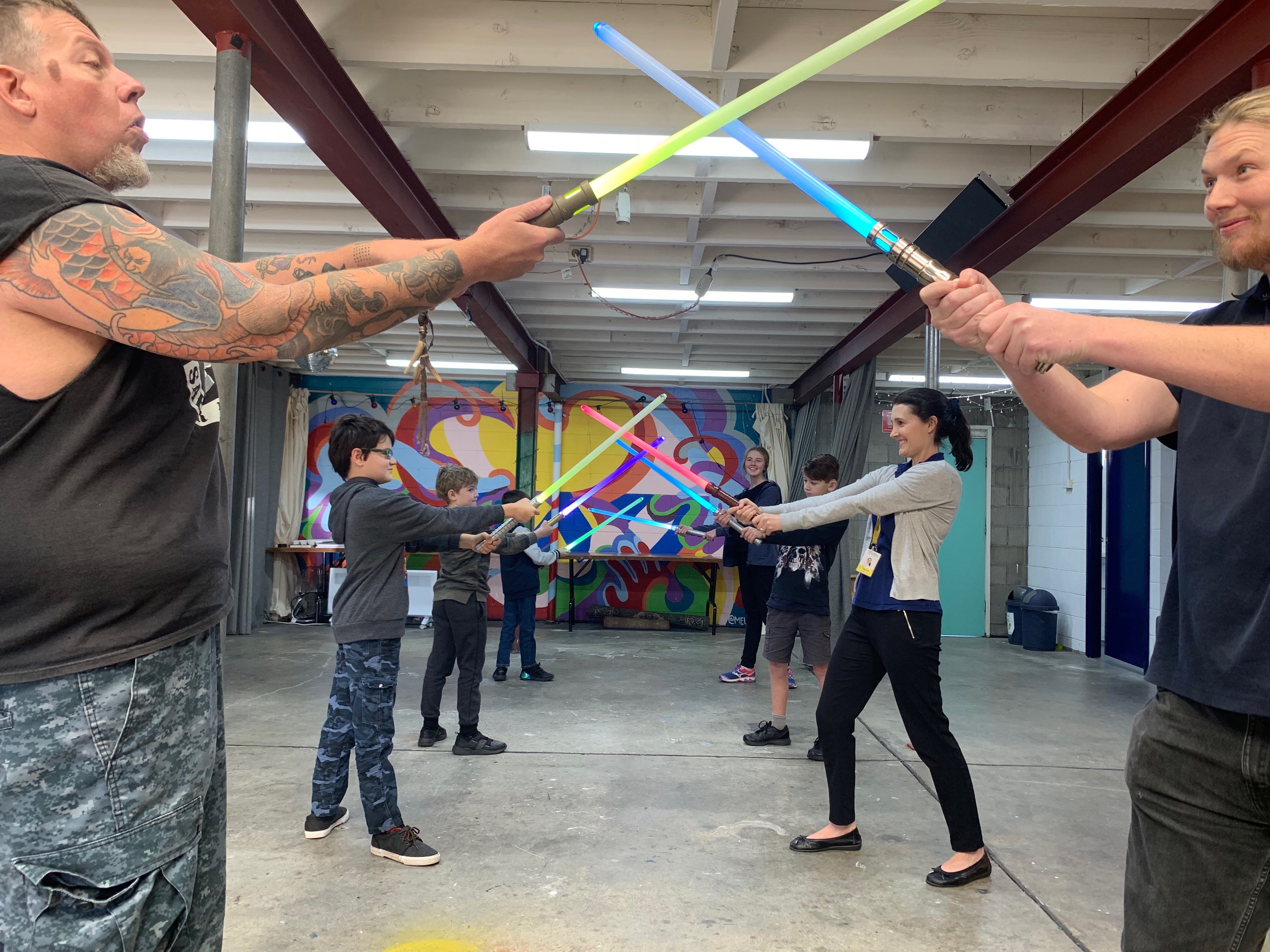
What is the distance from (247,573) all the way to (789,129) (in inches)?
291

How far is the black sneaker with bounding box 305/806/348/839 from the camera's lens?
120 inches

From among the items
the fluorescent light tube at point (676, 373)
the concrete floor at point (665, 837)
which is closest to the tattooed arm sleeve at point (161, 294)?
the concrete floor at point (665, 837)

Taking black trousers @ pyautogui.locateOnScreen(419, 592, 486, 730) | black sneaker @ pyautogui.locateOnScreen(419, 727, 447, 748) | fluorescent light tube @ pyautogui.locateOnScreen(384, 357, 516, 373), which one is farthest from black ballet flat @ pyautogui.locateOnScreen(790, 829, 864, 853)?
fluorescent light tube @ pyautogui.locateOnScreen(384, 357, 516, 373)

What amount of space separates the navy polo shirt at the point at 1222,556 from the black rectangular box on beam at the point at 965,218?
2.83 metres

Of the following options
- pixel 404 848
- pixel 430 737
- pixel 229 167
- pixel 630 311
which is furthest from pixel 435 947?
pixel 630 311

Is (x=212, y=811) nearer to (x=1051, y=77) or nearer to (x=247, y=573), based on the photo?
(x=1051, y=77)

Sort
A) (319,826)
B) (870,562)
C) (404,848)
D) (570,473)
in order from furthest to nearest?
(570,473) < (319,826) < (870,562) < (404,848)

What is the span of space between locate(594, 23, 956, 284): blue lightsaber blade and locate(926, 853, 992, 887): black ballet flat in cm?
231

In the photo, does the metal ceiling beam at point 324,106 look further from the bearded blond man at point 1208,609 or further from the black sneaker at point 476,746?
the bearded blond man at point 1208,609

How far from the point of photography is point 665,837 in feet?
10.1

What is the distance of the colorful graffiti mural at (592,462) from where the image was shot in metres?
10.3

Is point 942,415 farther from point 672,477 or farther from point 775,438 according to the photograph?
point 775,438

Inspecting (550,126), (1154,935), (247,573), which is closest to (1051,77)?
(550,126)

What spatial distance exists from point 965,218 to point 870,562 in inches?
96.2
